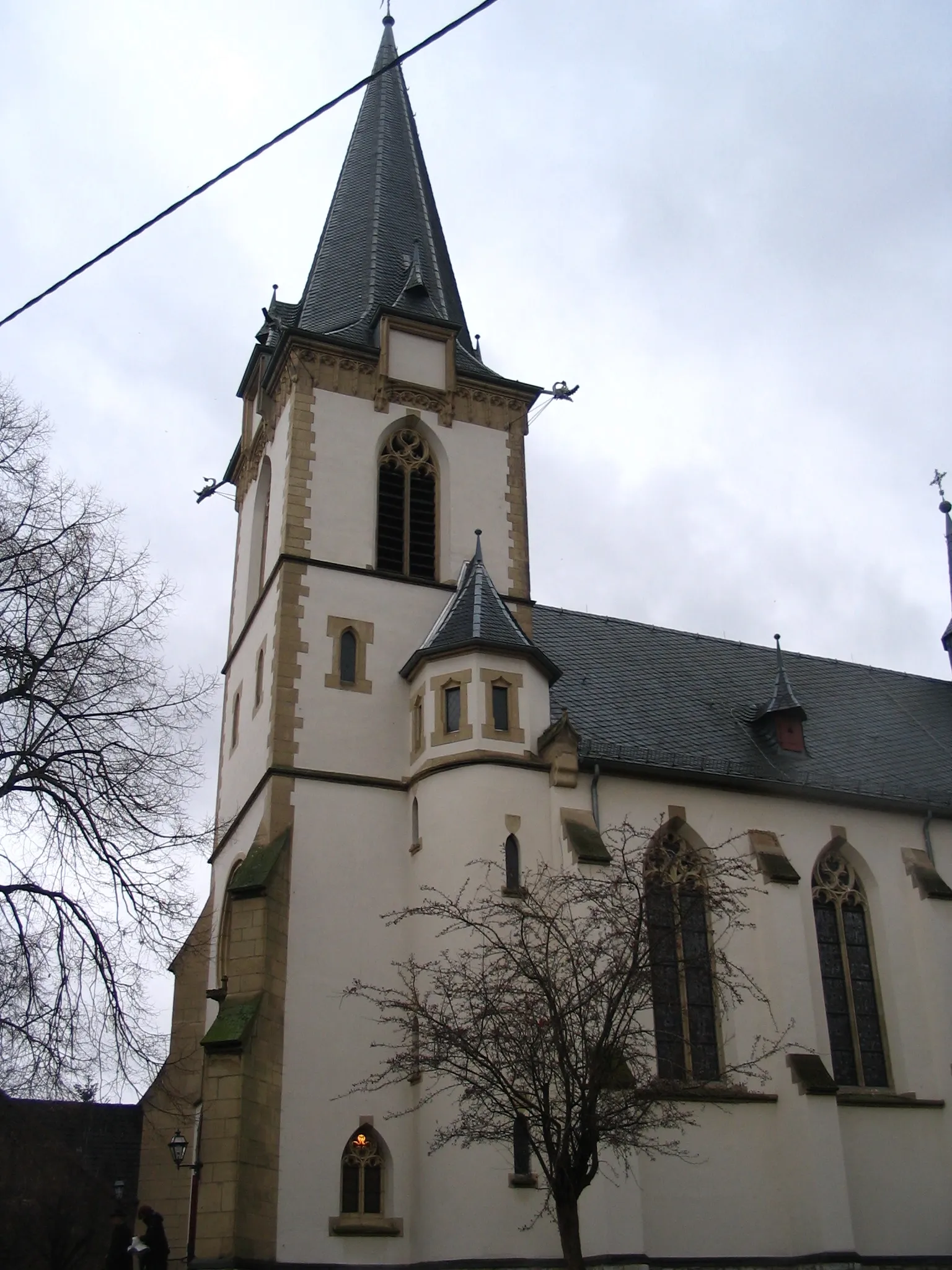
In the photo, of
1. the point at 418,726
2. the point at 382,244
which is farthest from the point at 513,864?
the point at 382,244

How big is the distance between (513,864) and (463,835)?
32.2 inches

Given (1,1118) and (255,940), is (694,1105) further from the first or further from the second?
(1,1118)

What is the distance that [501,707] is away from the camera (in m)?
20.8

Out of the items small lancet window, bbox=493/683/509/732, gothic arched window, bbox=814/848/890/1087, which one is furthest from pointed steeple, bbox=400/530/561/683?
gothic arched window, bbox=814/848/890/1087

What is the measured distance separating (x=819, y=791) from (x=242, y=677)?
10.3 meters

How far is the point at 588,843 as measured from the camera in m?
19.5

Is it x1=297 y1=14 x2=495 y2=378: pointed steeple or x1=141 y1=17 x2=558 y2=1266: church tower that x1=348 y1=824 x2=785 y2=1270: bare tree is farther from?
x1=297 y1=14 x2=495 y2=378: pointed steeple

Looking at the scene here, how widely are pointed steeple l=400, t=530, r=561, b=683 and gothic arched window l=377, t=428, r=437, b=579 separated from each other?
4.06 ft

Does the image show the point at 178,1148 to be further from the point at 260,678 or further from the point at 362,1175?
the point at 260,678

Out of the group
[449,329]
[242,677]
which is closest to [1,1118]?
[242,677]

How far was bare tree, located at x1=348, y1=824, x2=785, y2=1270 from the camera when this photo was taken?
13852 millimetres

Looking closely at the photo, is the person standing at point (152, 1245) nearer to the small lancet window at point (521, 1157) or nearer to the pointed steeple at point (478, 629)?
the small lancet window at point (521, 1157)

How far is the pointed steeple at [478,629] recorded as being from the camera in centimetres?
2109

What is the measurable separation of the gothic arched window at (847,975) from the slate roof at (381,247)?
11.1 meters
